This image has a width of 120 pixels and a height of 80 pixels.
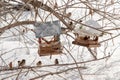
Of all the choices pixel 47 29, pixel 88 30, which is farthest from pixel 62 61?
pixel 47 29

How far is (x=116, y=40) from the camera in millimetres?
3598

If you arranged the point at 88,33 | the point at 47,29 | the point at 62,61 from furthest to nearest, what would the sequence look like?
the point at 62,61, the point at 88,33, the point at 47,29

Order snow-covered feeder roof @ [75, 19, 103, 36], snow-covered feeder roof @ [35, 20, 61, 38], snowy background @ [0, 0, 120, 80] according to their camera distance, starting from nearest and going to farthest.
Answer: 1. snow-covered feeder roof @ [35, 20, 61, 38]
2. snow-covered feeder roof @ [75, 19, 103, 36]
3. snowy background @ [0, 0, 120, 80]

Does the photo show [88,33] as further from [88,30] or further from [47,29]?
[47,29]

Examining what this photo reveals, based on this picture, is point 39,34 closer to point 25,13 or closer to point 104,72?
point 104,72

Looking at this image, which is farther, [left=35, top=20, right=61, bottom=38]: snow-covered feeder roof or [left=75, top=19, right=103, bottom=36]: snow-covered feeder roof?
[left=75, top=19, right=103, bottom=36]: snow-covered feeder roof

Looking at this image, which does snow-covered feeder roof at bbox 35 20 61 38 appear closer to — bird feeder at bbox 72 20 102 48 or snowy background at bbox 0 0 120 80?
bird feeder at bbox 72 20 102 48

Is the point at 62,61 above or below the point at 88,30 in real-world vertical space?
below

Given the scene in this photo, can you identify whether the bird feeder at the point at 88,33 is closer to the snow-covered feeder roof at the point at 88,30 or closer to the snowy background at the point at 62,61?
the snow-covered feeder roof at the point at 88,30

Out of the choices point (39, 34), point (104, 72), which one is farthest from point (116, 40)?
point (39, 34)

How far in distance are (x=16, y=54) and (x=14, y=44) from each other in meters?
0.25

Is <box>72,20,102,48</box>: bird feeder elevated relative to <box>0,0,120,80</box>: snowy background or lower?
elevated

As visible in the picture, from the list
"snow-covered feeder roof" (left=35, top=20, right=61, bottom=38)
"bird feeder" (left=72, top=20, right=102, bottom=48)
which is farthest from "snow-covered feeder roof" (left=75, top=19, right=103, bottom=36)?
"snow-covered feeder roof" (left=35, top=20, right=61, bottom=38)

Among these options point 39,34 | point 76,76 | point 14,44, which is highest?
point 39,34
